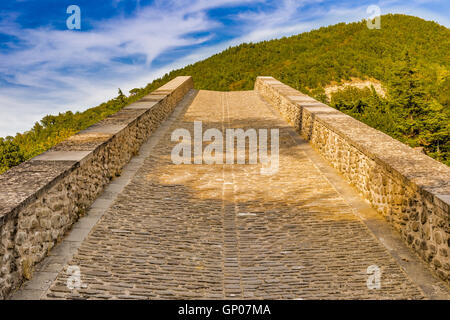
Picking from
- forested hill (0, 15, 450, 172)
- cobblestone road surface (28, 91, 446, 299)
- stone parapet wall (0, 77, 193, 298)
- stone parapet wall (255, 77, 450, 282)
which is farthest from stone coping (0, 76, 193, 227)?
forested hill (0, 15, 450, 172)

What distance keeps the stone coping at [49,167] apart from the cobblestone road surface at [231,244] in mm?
860

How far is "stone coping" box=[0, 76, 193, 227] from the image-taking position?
13.8 feet

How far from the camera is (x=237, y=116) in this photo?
13805mm

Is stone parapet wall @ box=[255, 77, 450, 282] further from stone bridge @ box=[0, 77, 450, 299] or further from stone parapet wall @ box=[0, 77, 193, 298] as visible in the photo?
stone parapet wall @ box=[0, 77, 193, 298]

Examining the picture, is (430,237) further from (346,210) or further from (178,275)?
(178,275)

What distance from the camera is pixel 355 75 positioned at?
133 ft

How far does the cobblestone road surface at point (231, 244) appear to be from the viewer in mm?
4102

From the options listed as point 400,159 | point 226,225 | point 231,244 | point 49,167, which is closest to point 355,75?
point 400,159

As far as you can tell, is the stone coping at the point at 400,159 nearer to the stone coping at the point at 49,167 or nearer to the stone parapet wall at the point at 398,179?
the stone parapet wall at the point at 398,179

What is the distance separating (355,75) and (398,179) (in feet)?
125

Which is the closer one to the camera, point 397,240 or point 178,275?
point 178,275

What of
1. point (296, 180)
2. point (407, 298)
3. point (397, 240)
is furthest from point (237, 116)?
point (407, 298)

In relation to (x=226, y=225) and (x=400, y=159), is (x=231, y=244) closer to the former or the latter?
(x=226, y=225)

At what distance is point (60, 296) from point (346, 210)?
13.1 ft
